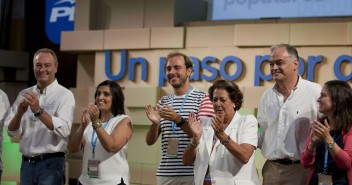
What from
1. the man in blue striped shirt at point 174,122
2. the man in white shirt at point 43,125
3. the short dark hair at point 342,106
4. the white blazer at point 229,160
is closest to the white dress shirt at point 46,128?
the man in white shirt at point 43,125

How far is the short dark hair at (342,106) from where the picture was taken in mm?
3172

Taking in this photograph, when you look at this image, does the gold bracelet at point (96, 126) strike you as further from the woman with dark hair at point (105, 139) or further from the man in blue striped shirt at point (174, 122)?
the man in blue striped shirt at point (174, 122)

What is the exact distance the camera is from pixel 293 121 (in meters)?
3.42

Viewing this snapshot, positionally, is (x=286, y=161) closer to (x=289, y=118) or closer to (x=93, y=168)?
(x=289, y=118)

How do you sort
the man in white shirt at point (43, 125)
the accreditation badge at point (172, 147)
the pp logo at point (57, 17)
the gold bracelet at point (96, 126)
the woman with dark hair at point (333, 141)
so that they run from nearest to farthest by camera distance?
the woman with dark hair at point (333, 141), the gold bracelet at point (96, 126), the accreditation badge at point (172, 147), the man in white shirt at point (43, 125), the pp logo at point (57, 17)

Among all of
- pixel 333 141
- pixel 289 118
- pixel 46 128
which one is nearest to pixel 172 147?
pixel 289 118

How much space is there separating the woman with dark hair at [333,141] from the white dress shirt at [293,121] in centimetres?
16

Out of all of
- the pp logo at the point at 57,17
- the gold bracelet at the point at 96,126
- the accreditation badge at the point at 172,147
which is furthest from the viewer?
the pp logo at the point at 57,17

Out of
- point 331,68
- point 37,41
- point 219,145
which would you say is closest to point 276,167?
point 219,145

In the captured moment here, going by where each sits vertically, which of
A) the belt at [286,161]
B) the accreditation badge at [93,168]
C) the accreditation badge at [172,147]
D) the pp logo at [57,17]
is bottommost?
the accreditation badge at [93,168]

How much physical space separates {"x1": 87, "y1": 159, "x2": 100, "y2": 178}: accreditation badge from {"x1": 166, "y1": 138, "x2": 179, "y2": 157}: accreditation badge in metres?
0.46

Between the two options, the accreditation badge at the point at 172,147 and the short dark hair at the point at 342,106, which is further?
the accreditation badge at the point at 172,147

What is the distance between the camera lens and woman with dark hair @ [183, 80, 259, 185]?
3.02 m

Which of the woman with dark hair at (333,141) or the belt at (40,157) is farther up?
the woman with dark hair at (333,141)
